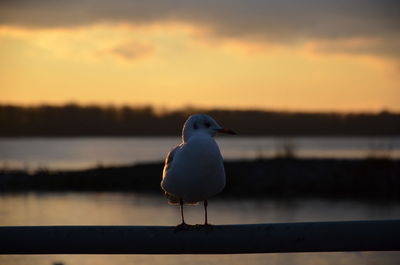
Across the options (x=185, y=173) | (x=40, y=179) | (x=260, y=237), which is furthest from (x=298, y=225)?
(x=40, y=179)

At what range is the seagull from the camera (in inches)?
174

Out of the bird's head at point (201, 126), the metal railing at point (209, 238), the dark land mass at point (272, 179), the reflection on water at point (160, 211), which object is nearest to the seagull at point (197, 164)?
the bird's head at point (201, 126)

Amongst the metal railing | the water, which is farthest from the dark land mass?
the metal railing

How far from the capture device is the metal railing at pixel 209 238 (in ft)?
11.1

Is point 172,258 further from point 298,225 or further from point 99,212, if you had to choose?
point 298,225

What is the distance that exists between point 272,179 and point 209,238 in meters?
25.1

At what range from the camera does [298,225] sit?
3396 mm

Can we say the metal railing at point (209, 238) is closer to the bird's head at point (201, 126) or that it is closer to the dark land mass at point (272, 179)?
the bird's head at point (201, 126)

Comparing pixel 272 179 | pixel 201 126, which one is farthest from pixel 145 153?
pixel 201 126

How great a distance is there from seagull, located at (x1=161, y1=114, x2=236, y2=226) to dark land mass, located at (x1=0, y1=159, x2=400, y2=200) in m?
22.1

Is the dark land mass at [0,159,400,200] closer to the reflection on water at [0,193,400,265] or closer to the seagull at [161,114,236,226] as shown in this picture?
the reflection on water at [0,193,400,265]

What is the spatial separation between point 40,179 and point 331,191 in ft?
47.0

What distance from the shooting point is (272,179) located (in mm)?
28359

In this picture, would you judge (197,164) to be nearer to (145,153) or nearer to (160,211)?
(160,211)
